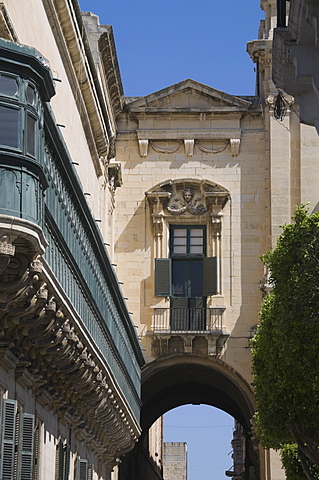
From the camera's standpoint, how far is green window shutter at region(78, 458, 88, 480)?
27727mm

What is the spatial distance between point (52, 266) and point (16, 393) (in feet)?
8.15

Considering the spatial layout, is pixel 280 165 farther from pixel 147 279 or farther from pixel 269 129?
pixel 147 279

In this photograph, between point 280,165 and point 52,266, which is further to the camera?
point 280,165

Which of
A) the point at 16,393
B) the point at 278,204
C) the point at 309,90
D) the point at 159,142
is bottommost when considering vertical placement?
the point at 16,393

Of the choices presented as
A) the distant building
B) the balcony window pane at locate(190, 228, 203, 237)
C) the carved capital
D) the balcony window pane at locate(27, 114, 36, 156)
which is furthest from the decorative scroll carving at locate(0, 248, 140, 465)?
the distant building

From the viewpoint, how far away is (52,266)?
56.6 feet

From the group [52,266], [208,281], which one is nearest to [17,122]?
[52,266]

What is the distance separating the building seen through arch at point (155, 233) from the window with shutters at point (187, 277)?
46mm

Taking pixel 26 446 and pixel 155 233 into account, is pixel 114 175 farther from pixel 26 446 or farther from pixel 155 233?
pixel 26 446

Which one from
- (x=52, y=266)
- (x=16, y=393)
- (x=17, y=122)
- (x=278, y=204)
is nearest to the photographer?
(x=17, y=122)

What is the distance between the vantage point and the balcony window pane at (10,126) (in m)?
14.1

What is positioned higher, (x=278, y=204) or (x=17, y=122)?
(x=278, y=204)

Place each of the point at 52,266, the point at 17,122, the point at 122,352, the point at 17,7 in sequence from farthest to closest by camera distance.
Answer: the point at 122,352
the point at 17,7
the point at 52,266
the point at 17,122

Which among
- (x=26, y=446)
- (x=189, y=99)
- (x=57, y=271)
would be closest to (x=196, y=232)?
(x=189, y=99)
